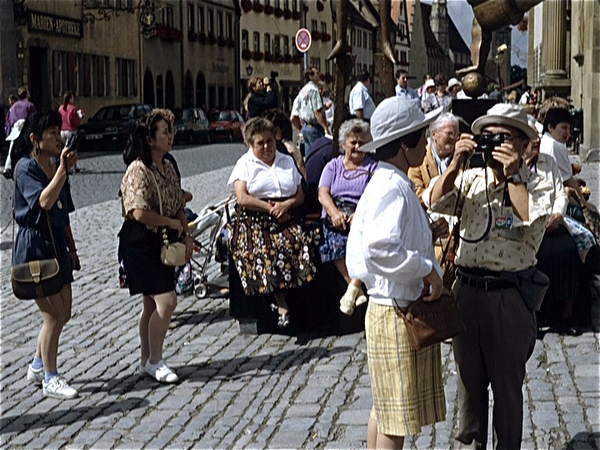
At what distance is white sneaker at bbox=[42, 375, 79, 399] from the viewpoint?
693 centimetres

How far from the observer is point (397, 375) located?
15.2 feet

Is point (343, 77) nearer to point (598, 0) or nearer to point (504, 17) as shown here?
point (504, 17)

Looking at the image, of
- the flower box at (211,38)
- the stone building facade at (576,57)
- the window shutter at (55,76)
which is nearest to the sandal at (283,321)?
the stone building facade at (576,57)

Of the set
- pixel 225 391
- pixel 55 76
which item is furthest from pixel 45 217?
pixel 55 76

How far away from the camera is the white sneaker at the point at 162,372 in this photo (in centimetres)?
722

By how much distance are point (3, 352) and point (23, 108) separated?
16.8 m

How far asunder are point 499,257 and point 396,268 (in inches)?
30.3

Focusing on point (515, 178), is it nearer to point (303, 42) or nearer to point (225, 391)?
point (225, 391)

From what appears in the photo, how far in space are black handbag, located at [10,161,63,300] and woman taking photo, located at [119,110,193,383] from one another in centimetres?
52

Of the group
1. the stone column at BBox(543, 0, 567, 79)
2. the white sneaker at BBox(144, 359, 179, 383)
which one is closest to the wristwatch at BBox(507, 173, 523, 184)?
the white sneaker at BBox(144, 359, 179, 383)

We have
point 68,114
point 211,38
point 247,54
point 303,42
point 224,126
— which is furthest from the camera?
point 247,54

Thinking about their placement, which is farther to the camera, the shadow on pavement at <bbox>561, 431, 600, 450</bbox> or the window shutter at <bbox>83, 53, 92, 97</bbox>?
Result: the window shutter at <bbox>83, 53, 92, 97</bbox>

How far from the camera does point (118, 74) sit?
4494cm

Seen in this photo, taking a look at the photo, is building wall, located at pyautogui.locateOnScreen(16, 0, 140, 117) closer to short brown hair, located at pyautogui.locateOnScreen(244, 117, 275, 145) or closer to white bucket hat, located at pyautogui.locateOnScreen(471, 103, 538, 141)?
short brown hair, located at pyautogui.locateOnScreen(244, 117, 275, 145)
